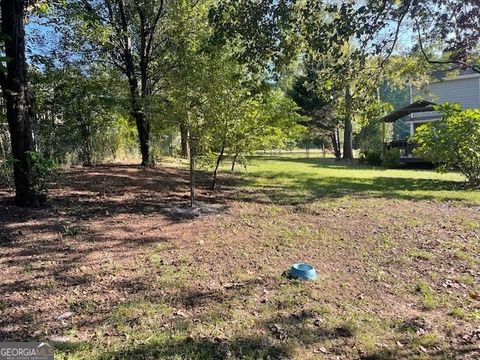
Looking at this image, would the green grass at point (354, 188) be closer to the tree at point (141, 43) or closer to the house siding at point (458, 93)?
the tree at point (141, 43)

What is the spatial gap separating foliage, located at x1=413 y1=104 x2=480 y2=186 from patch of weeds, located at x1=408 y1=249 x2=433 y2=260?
7.03 metres

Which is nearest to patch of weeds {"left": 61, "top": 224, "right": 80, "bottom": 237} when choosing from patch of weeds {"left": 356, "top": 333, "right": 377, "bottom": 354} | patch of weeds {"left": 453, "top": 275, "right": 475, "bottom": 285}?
patch of weeds {"left": 356, "top": 333, "right": 377, "bottom": 354}

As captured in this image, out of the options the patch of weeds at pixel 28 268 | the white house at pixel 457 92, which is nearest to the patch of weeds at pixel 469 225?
the patch of weeds at pixel 28 268

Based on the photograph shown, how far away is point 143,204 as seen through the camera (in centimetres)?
734

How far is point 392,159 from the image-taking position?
20562mm

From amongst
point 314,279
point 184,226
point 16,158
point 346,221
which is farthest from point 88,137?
point 314,279

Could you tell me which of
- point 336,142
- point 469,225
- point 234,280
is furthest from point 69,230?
point 336,142

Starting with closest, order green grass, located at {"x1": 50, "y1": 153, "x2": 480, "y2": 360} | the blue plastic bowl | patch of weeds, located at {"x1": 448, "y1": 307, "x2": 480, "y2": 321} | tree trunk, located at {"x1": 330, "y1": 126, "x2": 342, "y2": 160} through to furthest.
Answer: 1. green grass, located at {"x1": 50, "y1": 153, "x2": 480, "y2": 360}
2. patch of weeds, located at {"x1": 448, "y1": 307, "x2": 480, "y2": 321}
3. the blue plastic bowl
4. tree trunk, located at {"x1": 330, "y1": 126, "x2": 342, "y2": 160}

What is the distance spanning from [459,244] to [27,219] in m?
6.21

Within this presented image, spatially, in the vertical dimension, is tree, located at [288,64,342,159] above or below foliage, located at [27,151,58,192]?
above

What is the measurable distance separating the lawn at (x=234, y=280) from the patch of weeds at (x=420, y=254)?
1.1 inches

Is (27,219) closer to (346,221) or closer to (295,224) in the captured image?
(295,224)

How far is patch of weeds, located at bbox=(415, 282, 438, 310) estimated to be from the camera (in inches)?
159

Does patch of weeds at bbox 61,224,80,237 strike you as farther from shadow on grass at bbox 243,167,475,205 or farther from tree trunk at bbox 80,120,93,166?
tree trunk at bbox 80,120,93,166
